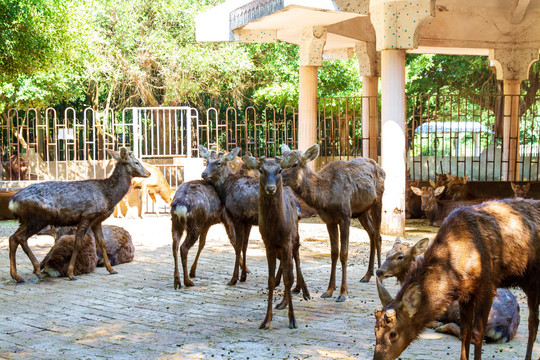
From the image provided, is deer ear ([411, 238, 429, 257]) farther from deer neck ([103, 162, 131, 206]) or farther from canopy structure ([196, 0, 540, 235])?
canopy structure ([196, 0, 540, 235])

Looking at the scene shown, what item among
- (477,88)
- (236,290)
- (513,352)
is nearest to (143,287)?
(236,290)

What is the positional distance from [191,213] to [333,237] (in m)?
1.92

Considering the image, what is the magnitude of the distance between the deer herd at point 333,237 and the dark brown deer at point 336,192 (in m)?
0.02

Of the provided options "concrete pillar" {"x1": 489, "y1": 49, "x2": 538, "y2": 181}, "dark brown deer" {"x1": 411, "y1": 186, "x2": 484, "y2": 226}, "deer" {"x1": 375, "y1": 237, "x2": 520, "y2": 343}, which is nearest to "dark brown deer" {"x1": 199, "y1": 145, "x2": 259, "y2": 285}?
"deer" {"x1": 375, "y1": 237, "x2": 520, "y2": 343}

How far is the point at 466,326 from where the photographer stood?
211 inches

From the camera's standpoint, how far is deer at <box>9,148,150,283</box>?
9.19m

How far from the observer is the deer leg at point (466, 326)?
5262 mm

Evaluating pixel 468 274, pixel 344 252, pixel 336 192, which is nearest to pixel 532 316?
pixel 468 274

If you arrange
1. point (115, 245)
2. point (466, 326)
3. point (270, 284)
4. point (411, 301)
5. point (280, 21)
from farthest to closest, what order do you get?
point (280, 21) → point (115, 245) → point (270, 284) → point (466, 326) → point (411, 301)

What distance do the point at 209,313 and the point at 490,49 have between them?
1429 centimetres

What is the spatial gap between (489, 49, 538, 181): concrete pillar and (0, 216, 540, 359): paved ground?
33.5 feet

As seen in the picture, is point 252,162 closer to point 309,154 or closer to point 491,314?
point 309,154

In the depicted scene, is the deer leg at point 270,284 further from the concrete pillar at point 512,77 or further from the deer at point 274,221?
the concrete pillar at point 512,77

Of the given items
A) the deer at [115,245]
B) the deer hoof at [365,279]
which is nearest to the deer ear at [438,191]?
the deer hoof at [365,279]
